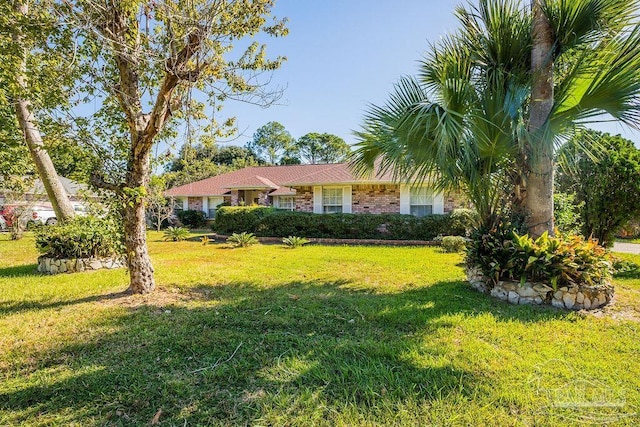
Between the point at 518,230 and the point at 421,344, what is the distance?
3.30 m

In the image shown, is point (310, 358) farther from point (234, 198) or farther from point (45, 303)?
point (234, 198)

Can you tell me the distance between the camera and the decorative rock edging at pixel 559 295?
5047mm

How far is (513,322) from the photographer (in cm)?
450

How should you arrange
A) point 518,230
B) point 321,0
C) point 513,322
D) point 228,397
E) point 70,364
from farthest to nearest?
1. point 321,0
2. point 518,230
3. point 513,322
4. point 70,364
5. point 228,397

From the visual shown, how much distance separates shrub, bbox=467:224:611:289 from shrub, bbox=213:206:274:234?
11582 mm

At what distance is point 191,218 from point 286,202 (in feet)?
25.0

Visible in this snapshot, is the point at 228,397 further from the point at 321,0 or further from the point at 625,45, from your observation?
the point at 321,0

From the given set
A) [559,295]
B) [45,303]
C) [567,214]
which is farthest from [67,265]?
[567,214]

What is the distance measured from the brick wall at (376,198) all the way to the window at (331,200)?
756 millimetres

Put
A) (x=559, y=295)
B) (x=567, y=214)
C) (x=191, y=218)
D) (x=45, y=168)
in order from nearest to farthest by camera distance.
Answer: (x=559, y=295) < (x=45, y=168) < (x=567, y=214) < (x=191, y=218)

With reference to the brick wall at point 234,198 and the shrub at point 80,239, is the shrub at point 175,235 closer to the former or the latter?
the shrub at point 80,239

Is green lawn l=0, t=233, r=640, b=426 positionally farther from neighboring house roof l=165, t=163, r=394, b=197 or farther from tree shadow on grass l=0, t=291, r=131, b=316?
neighboring house roof l=165, t=163, r=394, b=197

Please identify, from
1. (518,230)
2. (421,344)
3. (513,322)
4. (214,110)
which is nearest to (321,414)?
(421,344)

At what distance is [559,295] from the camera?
5102mm
